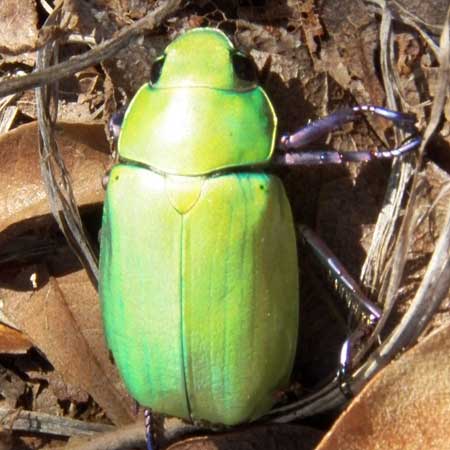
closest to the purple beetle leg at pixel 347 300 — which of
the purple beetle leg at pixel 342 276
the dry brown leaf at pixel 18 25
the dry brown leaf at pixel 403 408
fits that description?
the purple beetle leg at pixel 342 276

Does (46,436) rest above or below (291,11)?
below

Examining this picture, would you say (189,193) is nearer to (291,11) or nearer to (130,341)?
(130,341)

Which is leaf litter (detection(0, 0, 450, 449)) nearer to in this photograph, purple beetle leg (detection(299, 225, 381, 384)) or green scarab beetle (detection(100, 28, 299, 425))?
purple beetle leg (detection(299, 225, 381, 384))

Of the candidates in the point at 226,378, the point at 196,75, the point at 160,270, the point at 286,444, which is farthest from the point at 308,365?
the point at 196,75

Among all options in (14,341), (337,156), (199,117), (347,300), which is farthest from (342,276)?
(14,341)

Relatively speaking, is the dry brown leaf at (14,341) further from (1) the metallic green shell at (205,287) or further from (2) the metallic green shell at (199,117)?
(2) the metallic green shell at (199,117)

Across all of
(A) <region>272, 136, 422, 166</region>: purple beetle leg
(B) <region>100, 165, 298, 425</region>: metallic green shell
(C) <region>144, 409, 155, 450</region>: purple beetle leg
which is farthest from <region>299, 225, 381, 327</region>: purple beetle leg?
(C) <region>144, 409, 155, 450</region>: purple beetle leg

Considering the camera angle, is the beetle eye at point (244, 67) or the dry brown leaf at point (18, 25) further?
the dry brown leaf at point (18, 25)
